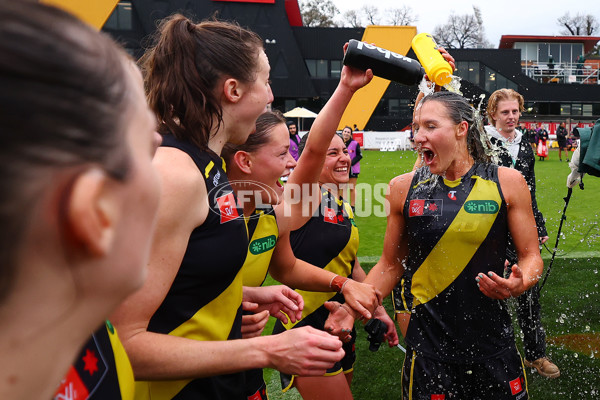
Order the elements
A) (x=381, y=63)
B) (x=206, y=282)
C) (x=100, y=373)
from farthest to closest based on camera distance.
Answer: (x=381, y=63), (x=206, y=282), (x=100, y=373)

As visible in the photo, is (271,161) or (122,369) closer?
(122,369)

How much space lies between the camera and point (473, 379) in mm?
2613

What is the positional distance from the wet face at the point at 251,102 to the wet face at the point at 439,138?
1.34 meters

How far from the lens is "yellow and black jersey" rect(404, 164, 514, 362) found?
8.74ft

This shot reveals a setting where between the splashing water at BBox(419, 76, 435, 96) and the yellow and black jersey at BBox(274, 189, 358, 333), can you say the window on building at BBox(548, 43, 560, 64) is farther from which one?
the yellow and black jersey at BBox(274, 189, 358, 333)

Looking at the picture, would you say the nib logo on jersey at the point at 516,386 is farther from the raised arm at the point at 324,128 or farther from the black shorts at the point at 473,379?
the raised arm at the point at 324,128

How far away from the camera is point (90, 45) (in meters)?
0.61

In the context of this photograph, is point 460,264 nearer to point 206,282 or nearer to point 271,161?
point 271,161

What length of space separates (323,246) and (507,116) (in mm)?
2720

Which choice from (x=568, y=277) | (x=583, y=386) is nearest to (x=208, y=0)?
(x=568, y=277)

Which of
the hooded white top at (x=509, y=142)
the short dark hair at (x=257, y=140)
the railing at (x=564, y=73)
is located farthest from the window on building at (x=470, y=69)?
the short dark hair at (x=257, y=140)

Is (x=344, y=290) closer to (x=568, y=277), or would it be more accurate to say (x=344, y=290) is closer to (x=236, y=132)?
(x=236, y=132)

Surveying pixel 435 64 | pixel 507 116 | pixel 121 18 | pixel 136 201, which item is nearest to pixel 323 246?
pixel 435 64

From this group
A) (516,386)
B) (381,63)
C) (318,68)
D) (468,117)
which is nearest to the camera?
(381,63)
